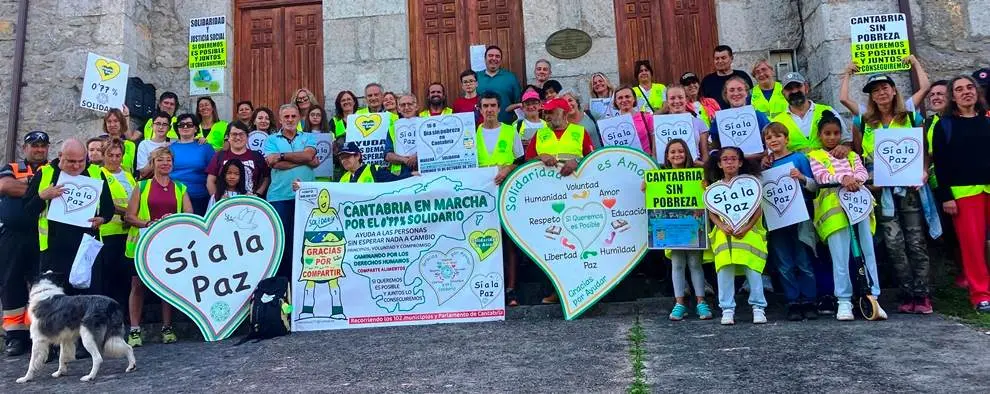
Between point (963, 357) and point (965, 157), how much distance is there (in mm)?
2234

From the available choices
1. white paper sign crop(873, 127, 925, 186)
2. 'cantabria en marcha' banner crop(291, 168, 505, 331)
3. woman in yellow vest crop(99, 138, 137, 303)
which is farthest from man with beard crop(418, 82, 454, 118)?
white paper sign crop(873, 127, 925, 186)

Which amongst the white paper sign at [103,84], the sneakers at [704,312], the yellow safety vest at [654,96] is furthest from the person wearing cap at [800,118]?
the white paper sign at [103,84]

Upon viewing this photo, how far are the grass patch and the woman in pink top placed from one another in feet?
6.25

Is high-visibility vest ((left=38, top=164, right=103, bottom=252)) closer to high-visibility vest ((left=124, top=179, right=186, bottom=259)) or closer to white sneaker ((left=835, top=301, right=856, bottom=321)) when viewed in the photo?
high-visibility vest ((left=124, top=179, right=186, bottom=259))

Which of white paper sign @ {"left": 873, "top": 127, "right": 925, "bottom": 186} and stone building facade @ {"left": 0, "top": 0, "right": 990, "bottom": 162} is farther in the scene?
stone building facade @ {"left": 0, "top": 0, "right": 990, "bottom": 162}

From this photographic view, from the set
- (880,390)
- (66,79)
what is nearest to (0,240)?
(66,79)

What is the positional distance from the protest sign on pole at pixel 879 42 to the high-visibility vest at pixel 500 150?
4.26 m

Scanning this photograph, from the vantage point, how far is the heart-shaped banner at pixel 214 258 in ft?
→ 18.8

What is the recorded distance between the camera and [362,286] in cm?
592

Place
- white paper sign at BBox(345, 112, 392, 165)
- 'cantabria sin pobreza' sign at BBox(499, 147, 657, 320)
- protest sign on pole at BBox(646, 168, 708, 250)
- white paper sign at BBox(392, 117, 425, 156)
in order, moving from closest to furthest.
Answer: protest sign on pole at BBox(646, 168, 708, 250) < 'cantabria sin pobreza' sign at BBox(499, 147, 657, 320) < white paper sign at BBox(392, 117, 425, 156) < white paper sign at BBox(345, 112, 392, 165)

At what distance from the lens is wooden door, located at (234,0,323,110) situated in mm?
9547

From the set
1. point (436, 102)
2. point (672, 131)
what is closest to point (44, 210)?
point (436, 102)

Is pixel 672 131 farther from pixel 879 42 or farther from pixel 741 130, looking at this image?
pixel 879 42

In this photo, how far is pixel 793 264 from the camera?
5.43 meters
